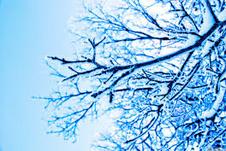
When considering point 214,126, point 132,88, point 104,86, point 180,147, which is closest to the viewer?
point 104,86

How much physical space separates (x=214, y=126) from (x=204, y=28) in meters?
2.82

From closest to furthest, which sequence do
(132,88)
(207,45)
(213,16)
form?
(213,16), (207,45), (132,88)

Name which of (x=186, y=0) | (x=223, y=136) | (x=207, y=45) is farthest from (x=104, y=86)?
(x=186, y=0)

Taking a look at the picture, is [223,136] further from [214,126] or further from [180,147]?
[180,147]

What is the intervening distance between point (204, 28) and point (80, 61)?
5.02 feet

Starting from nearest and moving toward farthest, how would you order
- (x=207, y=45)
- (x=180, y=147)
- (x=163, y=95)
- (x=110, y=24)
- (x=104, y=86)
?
(x=207, y=45) → (x=104, y=86) → (x=163, y=95) → (x=180, y=147) → (x=110, y=24)

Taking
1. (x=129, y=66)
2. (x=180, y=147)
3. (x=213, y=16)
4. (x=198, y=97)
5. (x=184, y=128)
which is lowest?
(x=180, y=147)

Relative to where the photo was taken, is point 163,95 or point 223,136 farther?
point 223,136

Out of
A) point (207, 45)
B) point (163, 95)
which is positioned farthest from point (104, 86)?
point (207, 45)

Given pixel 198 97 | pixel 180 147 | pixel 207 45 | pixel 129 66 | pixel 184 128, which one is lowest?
pixel 180 147

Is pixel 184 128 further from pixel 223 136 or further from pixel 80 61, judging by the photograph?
pixel 80 61

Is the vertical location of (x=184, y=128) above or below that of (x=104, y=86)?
below

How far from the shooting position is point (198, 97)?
6.23m

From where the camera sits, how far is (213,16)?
3.07 meters
